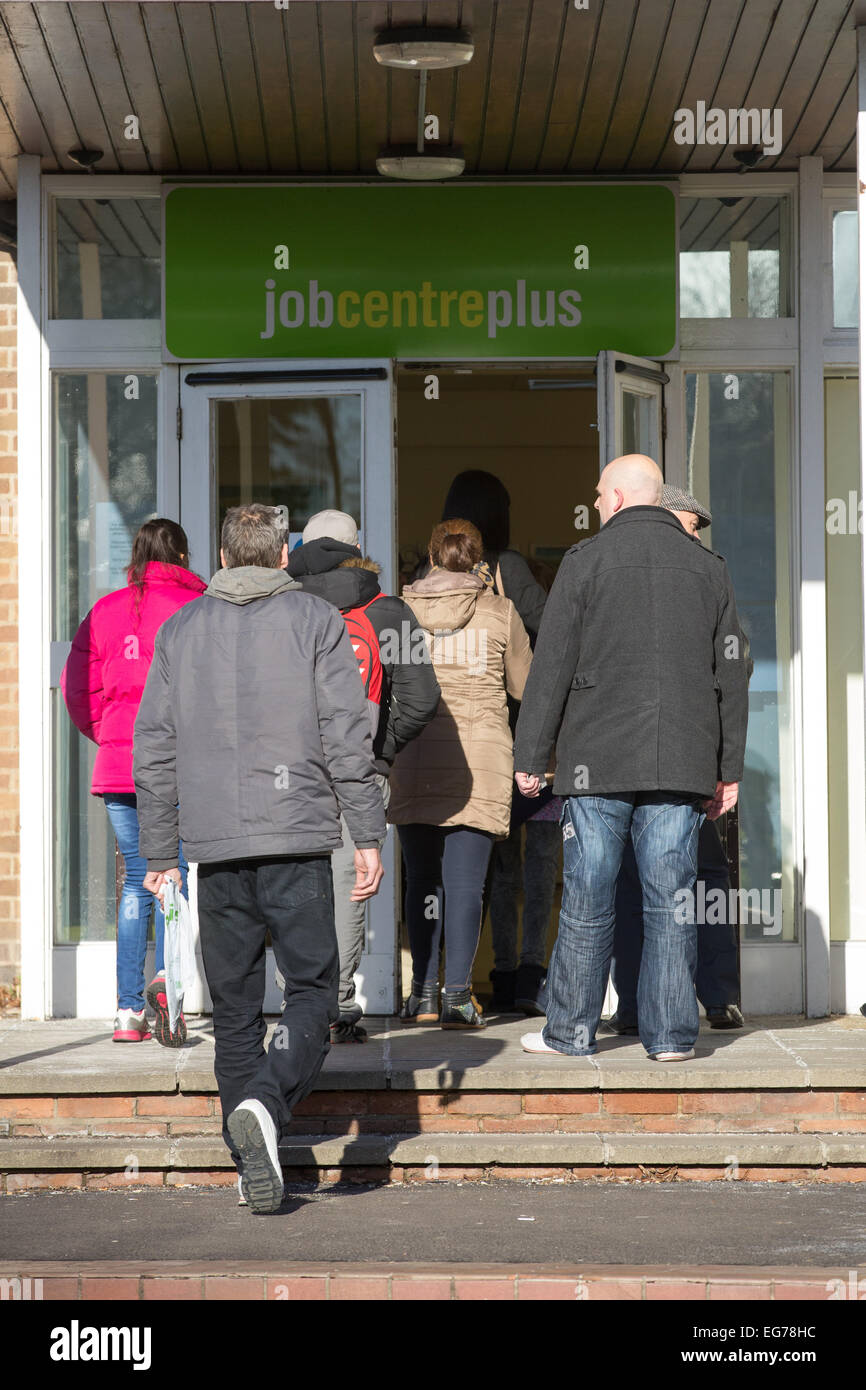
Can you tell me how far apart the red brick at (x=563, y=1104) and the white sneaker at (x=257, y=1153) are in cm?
118

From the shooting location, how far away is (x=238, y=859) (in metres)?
5.12

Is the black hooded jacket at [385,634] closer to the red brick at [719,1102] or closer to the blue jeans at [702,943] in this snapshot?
the blue jeans at [702,943]

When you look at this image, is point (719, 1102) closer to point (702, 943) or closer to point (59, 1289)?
point (702, 943)

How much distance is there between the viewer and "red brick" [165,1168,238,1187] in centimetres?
575

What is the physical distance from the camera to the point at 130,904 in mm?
6762

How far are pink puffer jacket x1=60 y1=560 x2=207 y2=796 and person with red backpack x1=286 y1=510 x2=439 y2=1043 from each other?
50cm

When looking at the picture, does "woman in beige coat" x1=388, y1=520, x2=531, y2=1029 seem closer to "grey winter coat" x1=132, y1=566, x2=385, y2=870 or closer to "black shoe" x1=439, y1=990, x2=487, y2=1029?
"black shoe" x1=439, y1=990, x2=487, y2=1029

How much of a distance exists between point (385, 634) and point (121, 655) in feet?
3.20

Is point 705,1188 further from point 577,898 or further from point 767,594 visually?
point 767,594

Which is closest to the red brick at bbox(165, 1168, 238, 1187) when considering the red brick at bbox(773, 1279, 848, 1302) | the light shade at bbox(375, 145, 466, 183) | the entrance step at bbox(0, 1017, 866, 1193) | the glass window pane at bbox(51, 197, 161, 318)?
the entrance step at bbox(0, 1017, 866, 1193)

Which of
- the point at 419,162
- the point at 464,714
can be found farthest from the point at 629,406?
the point at 464,714

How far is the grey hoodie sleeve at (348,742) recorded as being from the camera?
5.16 meters
